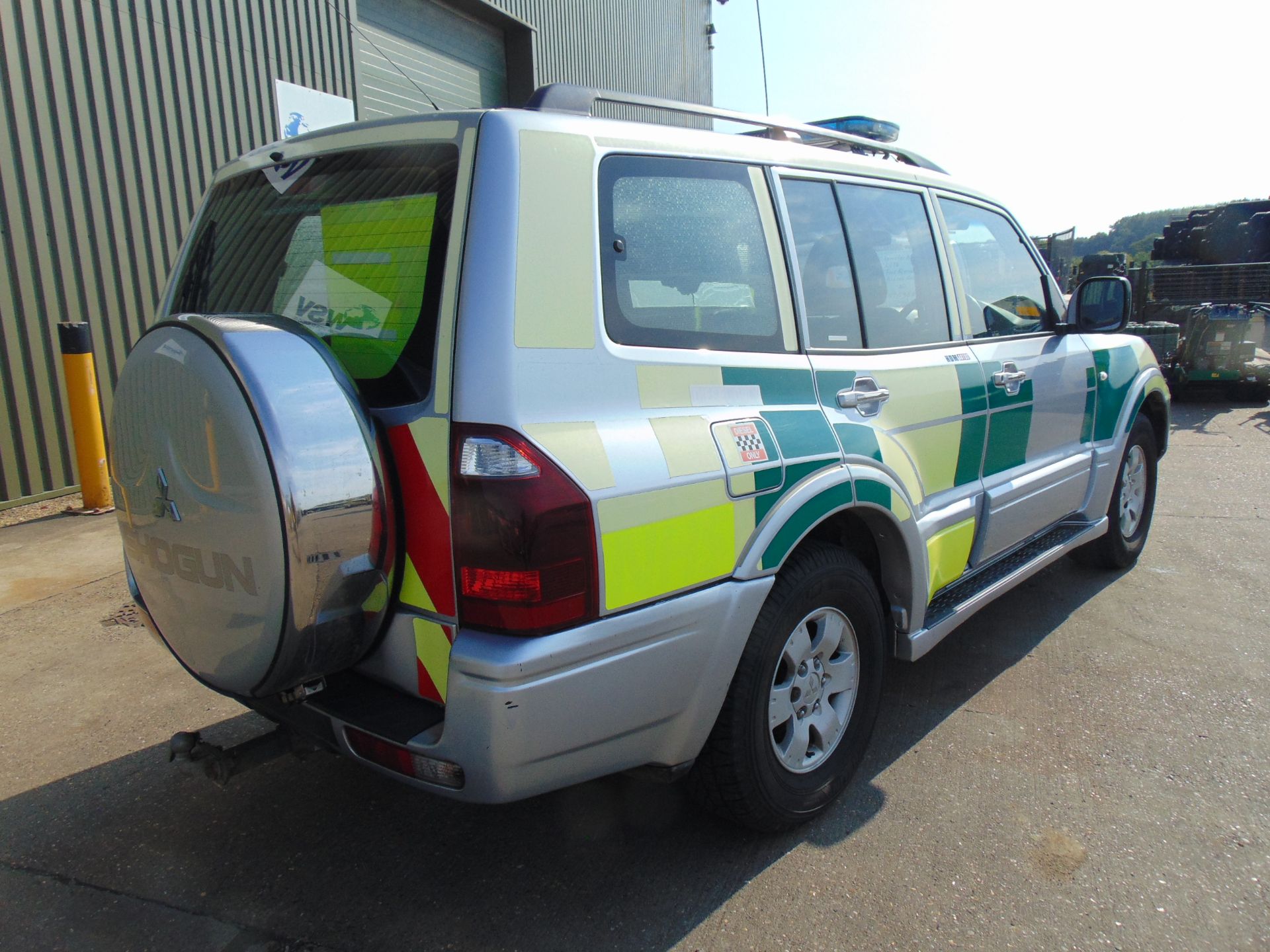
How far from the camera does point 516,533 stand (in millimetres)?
1850

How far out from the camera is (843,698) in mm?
2723

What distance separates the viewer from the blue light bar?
3.78m

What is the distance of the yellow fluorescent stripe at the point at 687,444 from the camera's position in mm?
2078

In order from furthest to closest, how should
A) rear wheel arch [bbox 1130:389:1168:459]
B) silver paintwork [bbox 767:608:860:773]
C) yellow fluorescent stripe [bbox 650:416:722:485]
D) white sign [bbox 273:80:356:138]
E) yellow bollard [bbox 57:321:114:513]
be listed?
white sign [bbox 273:80:356:138] < yellow bollard [bbox 57:321:114:513] < rear wheel arch [bbox 1130:389:1168:459] < silver paintwork [bbox 767:608:860:773] < yellow fluorescent stripe [bbox 650:416:722:485]

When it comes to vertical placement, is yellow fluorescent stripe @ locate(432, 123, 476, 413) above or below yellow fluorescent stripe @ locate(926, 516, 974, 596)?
above

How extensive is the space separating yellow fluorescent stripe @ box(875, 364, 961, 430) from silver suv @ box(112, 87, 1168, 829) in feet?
0.08

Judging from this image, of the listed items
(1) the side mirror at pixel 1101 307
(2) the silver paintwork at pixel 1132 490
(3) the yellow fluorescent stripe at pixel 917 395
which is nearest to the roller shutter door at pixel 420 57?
(1) the side mirror at pixel 1101 307

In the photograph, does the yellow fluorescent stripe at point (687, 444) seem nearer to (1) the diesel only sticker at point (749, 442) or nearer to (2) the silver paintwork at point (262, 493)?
(1) the diesel only sticker at point (749, 442)

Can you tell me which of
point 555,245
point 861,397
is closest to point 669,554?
point 555,245

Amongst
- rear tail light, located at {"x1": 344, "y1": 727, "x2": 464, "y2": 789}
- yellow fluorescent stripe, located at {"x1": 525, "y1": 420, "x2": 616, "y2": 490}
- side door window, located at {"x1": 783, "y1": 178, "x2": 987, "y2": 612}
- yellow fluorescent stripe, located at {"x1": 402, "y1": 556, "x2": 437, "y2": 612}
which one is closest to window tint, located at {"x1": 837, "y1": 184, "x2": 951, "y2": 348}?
side door window, located at {"x1": 783, "y1": 178, "x2": 987, "y2": 612}

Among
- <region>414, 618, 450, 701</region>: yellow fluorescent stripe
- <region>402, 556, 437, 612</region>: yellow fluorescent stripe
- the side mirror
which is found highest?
the side mirror

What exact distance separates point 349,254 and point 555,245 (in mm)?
600

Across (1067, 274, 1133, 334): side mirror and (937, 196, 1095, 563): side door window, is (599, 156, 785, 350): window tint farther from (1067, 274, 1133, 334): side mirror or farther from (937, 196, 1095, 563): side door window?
(1067, 274, 1133, 334): side mirror

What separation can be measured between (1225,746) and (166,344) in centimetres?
343
